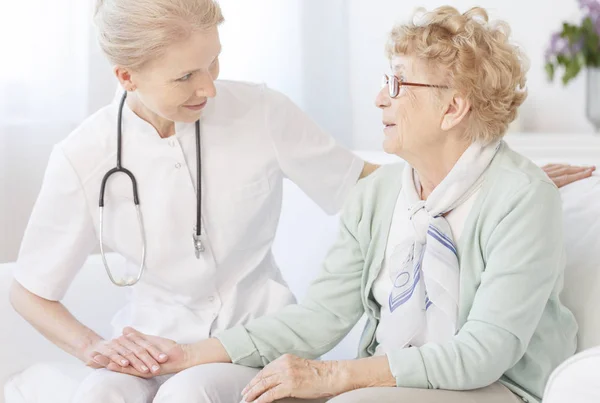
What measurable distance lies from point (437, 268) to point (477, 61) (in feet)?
1.23

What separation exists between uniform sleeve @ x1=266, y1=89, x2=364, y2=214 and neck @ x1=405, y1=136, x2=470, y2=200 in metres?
0.34

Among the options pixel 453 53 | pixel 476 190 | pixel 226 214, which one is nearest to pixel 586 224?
pixel 476 190

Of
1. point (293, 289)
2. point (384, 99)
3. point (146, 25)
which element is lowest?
point (293, 289)

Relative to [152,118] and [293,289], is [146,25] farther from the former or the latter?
[293,289]

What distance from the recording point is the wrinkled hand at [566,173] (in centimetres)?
185

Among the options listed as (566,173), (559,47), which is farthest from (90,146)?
(559,47)

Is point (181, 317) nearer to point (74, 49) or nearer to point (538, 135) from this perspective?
point (74, 49)

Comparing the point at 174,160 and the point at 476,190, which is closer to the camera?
the point at 476,190

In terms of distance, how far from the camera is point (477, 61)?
1.61 m

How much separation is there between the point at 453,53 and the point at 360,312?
53cm

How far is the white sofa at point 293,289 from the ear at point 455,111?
1.15 feet

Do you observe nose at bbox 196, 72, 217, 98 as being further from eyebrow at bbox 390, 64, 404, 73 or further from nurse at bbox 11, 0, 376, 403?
eyebrow at bbox 390, 64, 404, 73

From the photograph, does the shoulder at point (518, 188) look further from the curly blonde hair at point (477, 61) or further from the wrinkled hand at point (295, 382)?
the wrinkled hand at point (295, 382)

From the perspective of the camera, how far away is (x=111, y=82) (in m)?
3.03
